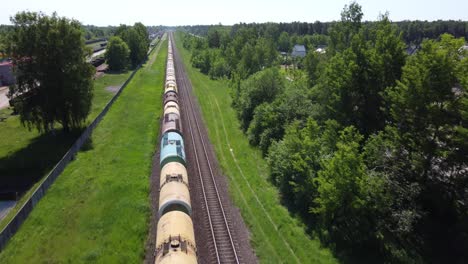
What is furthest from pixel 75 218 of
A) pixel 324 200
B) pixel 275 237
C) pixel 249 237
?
pixel 324 200

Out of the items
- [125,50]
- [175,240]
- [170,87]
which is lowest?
[175,240]

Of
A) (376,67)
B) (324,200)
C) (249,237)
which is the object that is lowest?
(249,237)

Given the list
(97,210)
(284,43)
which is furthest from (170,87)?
(284,43)

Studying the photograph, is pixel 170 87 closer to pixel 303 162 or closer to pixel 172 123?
pixel 172 123

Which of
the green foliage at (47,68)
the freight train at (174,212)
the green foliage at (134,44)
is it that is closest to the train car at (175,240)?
the freight train at (174,212)

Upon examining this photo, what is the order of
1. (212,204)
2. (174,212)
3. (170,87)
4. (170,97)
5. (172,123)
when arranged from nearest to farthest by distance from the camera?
(174,212)
(212,204)
(172,123)
(170,97)
(170,87)

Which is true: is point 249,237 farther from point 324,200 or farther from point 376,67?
point 376,67
